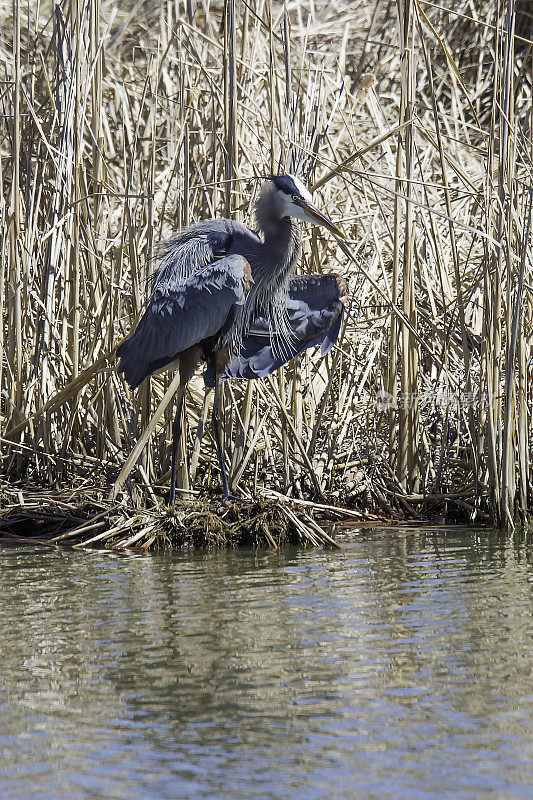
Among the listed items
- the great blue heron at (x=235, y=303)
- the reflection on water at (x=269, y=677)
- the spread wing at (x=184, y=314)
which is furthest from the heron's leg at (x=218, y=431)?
the reflection on water at (x=269, y=677)

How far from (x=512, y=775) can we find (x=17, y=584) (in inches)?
102

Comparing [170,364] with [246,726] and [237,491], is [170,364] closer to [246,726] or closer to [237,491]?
[237,491]

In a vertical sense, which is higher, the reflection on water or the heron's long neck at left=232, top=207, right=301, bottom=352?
the heron's long neck at left=232, top=207, right=301, bottom=352

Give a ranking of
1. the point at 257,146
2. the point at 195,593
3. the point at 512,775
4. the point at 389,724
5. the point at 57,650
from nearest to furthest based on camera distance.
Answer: the point at 512,775 < the point at 389,724 < the point at 57,650 < the point at 195,593 < the point at 257,146

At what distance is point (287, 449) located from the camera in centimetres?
554

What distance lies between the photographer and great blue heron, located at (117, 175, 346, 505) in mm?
5305

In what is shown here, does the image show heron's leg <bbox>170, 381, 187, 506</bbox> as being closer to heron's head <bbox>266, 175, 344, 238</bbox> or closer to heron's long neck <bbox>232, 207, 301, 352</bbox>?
heron's long neck <bbox>232, 207, 301, 352</bbox>

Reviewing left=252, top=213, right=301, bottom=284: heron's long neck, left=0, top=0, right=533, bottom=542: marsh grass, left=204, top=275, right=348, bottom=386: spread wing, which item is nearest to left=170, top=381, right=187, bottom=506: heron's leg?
left=0, top=0, right=533, bottom=542: marsh grass

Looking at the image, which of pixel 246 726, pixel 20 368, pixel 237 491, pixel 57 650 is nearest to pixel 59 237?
pixel 20 368

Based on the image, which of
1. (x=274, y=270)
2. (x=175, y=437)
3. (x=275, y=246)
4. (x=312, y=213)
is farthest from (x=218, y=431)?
(x=312, y=213)

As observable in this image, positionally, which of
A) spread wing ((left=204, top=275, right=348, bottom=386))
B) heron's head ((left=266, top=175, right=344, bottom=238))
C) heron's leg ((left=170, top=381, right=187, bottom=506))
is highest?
heron's head ((left=266, top=175, right=344, bottom=238))

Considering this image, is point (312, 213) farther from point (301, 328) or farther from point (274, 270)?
point (301, 328)

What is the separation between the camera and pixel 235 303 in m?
5.37

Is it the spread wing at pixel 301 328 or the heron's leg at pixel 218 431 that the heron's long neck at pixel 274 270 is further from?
the heron's leg at pixel 218 431
